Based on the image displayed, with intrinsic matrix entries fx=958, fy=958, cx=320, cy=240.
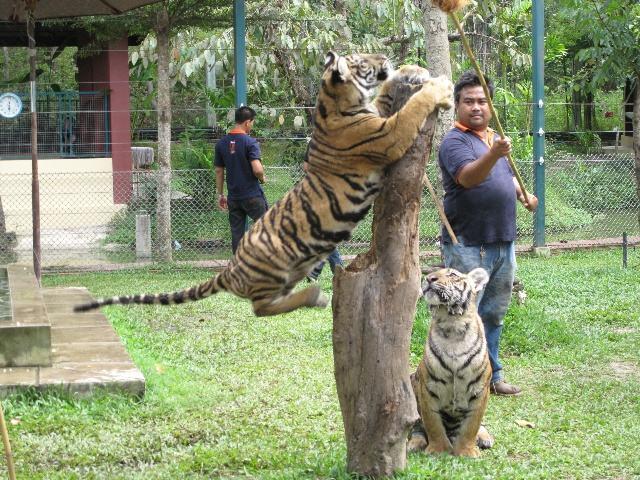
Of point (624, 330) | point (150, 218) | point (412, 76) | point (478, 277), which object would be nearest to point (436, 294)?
point (478, 277)

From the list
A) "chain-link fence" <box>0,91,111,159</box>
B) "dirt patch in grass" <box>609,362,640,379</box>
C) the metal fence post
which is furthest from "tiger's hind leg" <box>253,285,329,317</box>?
"chain-link fence" <box>0,91,111,159</box>

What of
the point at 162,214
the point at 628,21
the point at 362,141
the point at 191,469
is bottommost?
the point at 191,469

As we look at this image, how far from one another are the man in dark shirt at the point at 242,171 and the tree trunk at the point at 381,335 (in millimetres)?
5893

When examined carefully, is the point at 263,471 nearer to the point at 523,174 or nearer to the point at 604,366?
the point at 604,366

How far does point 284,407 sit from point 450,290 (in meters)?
1.60

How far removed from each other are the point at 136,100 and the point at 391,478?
15538mm

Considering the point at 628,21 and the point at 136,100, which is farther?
the point at 136,100

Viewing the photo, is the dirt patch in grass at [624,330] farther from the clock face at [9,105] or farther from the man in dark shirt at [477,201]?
the clock face at [9,105]

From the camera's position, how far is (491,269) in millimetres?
5941

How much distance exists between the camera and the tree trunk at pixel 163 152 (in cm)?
1195

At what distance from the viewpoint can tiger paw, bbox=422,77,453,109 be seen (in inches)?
164

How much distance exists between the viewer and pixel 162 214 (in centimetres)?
1205

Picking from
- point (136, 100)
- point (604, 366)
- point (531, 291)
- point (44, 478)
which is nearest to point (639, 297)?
point (531, 291)

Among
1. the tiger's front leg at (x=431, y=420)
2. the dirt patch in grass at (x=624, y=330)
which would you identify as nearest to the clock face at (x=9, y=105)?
the dirt patch in grass at (x=624, y=330)
